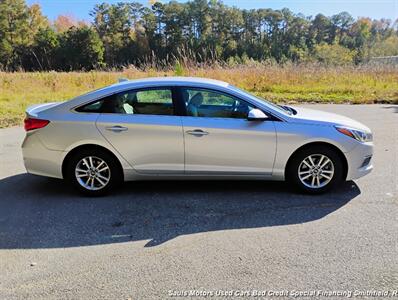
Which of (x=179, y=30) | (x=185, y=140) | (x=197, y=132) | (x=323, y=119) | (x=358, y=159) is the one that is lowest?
(x=358, y=159)

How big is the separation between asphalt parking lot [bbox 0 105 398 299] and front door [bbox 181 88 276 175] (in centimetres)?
41

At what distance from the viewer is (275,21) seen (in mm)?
86875

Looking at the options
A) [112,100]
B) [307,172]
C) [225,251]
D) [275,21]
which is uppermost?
[275,21]

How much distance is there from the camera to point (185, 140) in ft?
15.2

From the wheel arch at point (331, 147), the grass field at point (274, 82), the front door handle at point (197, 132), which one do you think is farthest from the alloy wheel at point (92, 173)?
the grass field at point (274, 82)

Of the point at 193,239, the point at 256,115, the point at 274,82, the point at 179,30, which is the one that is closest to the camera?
the point at 193,239

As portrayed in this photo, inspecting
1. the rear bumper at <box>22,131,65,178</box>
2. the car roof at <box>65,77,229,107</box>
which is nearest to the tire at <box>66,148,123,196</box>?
the rear bumper at <box>22,131,65,178</box>

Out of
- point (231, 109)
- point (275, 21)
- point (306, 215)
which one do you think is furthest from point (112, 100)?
point (275, 21)

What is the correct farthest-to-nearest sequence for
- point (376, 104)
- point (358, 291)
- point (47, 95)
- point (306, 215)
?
point (47, 95) → point (376, 104) → point (306, 215) → point (358, 291)

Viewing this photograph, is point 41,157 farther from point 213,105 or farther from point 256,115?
point 256,115

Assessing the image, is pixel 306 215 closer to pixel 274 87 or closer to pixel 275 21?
pixel 274 87

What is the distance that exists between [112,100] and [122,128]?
0.41 metres

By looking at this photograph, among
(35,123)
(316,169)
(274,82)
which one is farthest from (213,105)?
(274,82)

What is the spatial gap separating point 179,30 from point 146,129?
77497 millimetres
